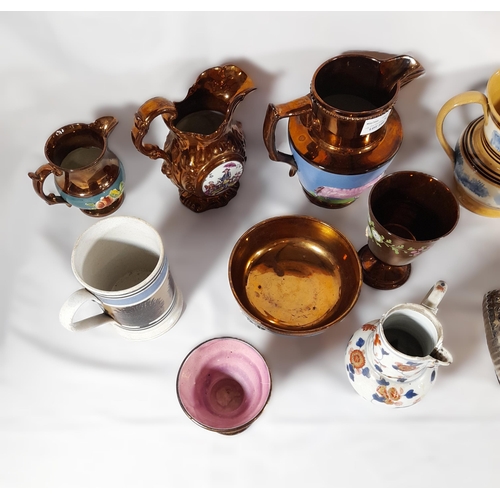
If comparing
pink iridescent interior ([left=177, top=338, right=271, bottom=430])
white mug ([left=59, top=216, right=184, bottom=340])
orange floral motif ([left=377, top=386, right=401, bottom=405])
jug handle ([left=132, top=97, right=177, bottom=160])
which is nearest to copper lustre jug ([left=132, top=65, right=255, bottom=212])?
jug handle ([left=132, top=97, right=177, bottom=160])

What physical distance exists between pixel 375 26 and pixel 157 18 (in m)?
0.30

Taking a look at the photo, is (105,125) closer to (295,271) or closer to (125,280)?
(125,280)

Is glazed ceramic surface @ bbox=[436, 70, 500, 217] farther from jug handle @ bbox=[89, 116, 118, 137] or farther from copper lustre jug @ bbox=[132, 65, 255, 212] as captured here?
jug handle @ bbox=[89, 116, 118, 137]

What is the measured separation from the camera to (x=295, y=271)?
696 mm

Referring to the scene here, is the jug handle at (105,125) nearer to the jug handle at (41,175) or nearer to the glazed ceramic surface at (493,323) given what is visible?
the jug handle at (41,175)

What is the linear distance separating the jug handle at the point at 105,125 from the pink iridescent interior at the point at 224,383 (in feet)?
1.16

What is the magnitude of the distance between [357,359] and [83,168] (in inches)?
17.8

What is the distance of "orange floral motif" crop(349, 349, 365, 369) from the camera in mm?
579

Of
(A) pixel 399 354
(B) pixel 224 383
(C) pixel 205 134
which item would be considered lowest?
(B) pixel 224 383

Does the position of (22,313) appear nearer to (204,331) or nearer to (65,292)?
(65,292)

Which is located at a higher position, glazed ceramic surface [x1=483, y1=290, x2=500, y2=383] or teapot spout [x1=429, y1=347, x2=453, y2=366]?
teapot spout [x1=429, y1=347, x2=453, y2=366]

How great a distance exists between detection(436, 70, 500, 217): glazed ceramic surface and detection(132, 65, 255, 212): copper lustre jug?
31cm

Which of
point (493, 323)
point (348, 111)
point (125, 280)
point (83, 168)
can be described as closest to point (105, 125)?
point (83, 168)

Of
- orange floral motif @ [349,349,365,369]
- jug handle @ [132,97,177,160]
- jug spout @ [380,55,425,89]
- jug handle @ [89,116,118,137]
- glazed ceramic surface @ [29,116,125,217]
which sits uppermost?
jug spout @ [380,55,425,89]
